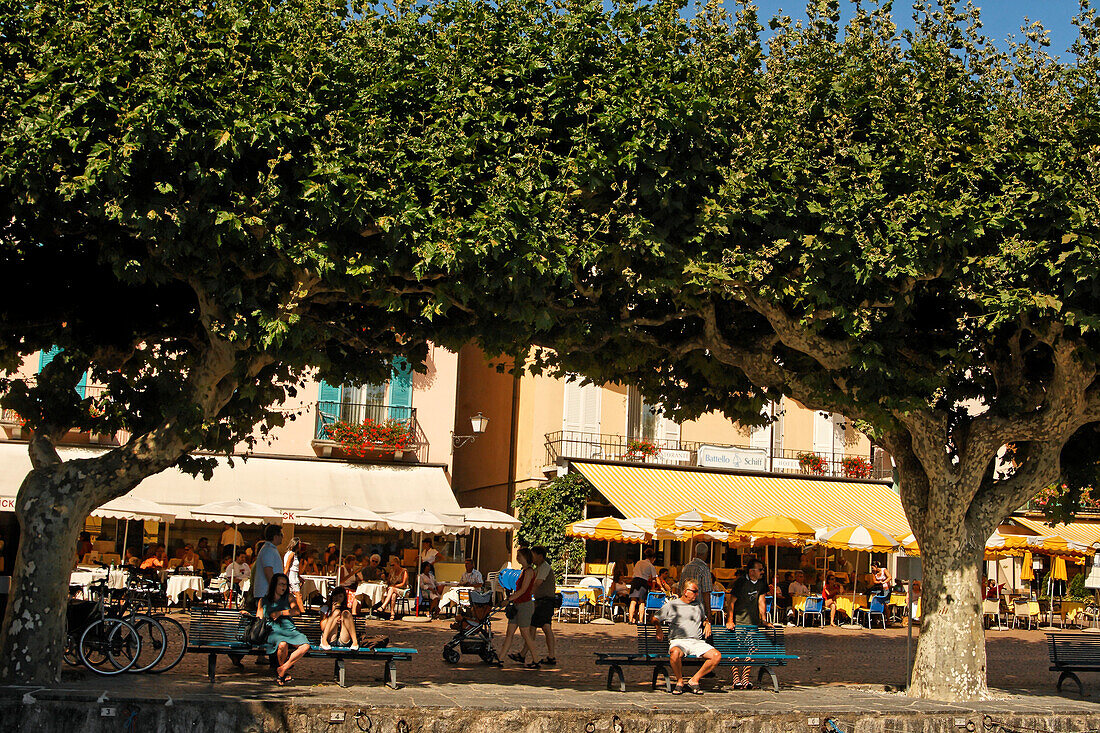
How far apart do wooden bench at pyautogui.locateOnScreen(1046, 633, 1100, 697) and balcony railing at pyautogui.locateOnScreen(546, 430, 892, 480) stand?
15.7 meters

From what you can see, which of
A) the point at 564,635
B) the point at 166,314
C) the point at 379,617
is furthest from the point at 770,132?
the point at 379,617

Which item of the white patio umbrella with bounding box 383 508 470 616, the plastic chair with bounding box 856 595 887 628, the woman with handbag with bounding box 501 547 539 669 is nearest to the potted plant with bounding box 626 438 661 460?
the plastic chair with bounding box 856 595 887 628

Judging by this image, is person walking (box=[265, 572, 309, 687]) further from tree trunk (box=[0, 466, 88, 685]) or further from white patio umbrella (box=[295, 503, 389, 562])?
white patio umbrella (box=[295, 503, 389, 562])

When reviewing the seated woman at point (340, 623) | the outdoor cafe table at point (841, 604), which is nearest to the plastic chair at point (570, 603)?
the outdoor cafe table at point (841, 604)

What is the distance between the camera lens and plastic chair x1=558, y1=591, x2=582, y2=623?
23.9 meters

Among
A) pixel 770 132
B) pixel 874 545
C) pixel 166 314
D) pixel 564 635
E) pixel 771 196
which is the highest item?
pixel 770 132

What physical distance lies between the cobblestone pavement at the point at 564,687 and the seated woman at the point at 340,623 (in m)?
0.40

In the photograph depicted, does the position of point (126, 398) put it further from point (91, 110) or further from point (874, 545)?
point (874, 545)

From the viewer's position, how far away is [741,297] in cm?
1145

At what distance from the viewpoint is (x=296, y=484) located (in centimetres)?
2642

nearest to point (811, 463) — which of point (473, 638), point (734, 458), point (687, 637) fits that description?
point (734, 458)

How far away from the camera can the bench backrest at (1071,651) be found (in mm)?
14617

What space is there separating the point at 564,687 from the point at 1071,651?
7.08m

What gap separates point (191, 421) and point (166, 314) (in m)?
Answer: 2.27
